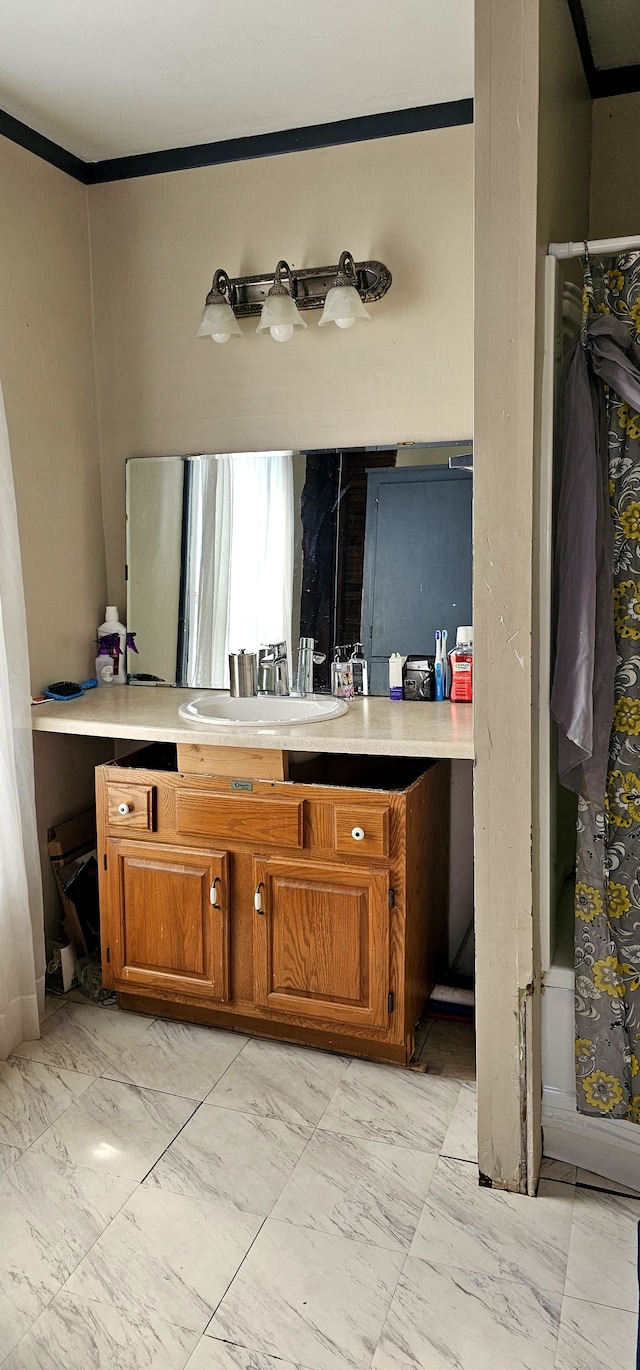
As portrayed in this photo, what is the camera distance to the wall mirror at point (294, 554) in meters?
2.73

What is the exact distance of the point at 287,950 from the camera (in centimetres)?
245

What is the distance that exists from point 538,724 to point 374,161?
1.77 meters

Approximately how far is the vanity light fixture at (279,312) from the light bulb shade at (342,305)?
0.11 metres

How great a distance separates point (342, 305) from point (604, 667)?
1.35 meters

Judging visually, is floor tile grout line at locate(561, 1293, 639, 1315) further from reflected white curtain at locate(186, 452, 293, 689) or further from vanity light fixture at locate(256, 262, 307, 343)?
vanity light fixture at locate(256, 262, 307, 343)

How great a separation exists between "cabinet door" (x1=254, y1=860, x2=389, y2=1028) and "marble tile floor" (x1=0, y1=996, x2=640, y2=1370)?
0.17m

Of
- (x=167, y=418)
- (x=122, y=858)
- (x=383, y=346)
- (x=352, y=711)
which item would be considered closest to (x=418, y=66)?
(x=383, y=346)

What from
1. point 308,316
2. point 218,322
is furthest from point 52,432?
point 308,316

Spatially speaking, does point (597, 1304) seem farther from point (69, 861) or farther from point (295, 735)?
point (69, 861)

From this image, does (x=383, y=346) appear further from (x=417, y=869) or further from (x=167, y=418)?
(x=417, y=869)

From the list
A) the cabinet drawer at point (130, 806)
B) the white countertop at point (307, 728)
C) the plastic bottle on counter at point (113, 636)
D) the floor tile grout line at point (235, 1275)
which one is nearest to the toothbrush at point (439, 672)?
the white countertop at point (307, 728)

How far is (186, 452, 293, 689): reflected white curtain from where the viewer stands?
289 cm

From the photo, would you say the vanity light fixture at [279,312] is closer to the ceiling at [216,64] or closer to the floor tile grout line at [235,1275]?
the ceiling at [216,64]

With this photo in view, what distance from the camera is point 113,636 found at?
10.2 ft
